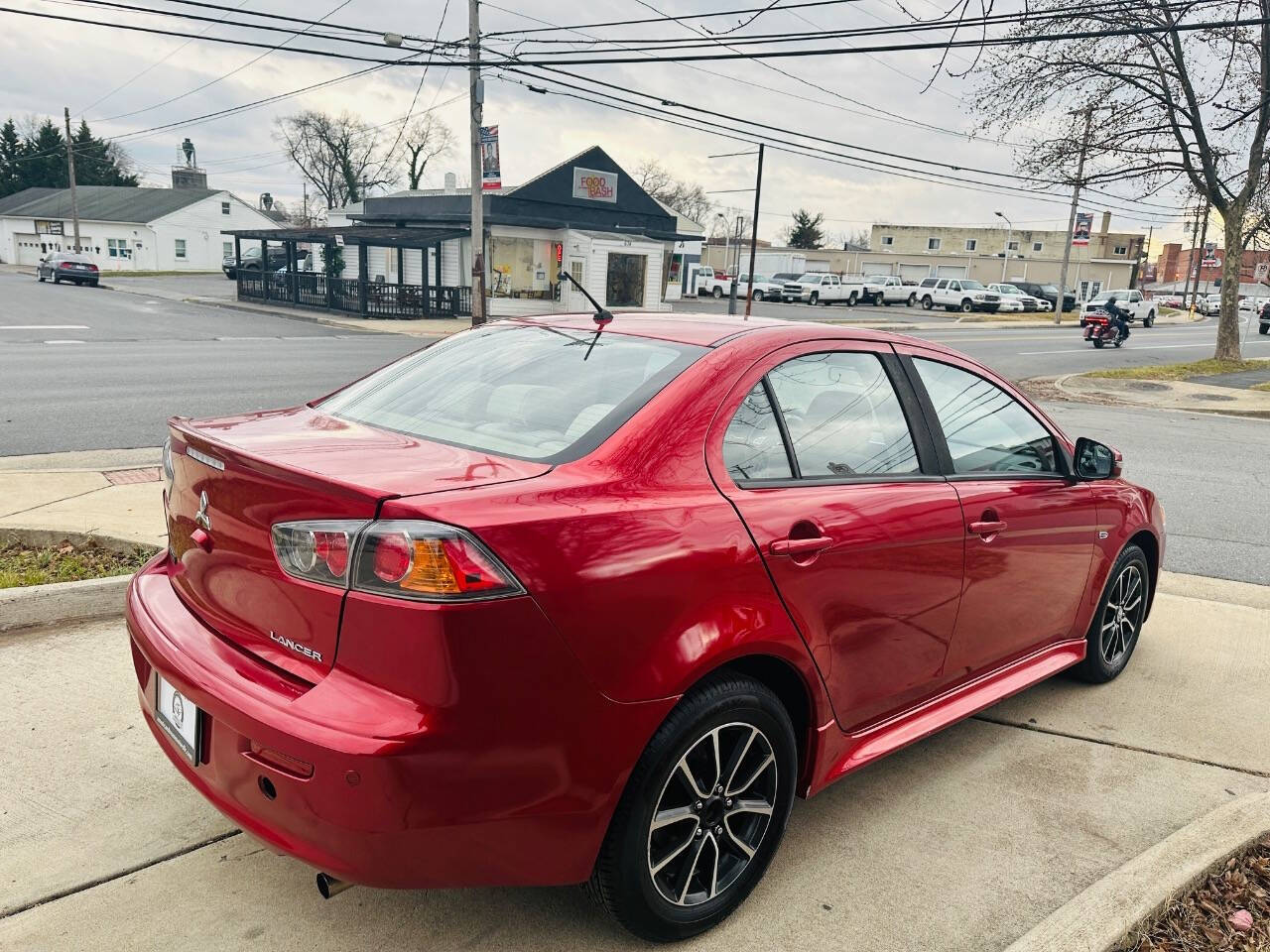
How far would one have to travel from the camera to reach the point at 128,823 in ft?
9.89

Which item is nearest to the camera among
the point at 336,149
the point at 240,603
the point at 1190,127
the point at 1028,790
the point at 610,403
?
the point at 240,603

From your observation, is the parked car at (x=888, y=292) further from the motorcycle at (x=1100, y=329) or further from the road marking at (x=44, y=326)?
the road marking at (x=44, y=326)

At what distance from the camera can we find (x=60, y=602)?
4453mm

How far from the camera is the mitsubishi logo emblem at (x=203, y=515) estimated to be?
2.58 m

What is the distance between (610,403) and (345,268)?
43320mm

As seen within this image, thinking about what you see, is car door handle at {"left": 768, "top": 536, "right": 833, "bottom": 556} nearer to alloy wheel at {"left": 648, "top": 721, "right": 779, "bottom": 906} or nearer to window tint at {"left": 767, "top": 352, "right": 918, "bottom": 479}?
window tint at {"left": 767, "top": 352, "right": 918, "bottom": 479}

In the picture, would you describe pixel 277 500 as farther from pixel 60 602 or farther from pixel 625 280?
pixel 625 280

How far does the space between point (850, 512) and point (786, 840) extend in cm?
111

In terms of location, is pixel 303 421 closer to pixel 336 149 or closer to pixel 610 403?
pixel 610 403

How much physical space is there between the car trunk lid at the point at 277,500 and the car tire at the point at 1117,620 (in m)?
3.09

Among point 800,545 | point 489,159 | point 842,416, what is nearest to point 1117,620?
point 842,416

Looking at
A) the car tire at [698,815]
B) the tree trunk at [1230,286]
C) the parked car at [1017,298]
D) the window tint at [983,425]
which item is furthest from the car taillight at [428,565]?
the parked car at [1017,298]

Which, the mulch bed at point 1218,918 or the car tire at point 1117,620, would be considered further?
the car tire at point 1117,620

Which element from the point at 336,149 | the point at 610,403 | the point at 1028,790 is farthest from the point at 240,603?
the point at 336,149
